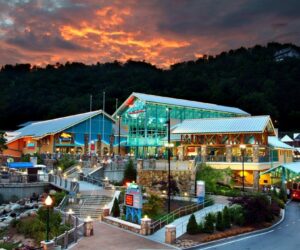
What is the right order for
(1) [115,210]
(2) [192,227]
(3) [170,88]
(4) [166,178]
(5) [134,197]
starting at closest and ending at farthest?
(2) [192,227]
(5) [134,197]
(1) [115,210]
(4) [166,178]
(3) [170,88]

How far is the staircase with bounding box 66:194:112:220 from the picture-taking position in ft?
98.7

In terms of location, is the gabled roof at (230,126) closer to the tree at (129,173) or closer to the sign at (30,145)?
the tree at (129,173)

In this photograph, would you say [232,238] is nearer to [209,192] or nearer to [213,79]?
[209,192]

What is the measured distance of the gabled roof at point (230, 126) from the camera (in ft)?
146

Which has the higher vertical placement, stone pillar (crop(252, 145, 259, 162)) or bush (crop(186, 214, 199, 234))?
stone pillar (crop(252, 145, 259, 162))

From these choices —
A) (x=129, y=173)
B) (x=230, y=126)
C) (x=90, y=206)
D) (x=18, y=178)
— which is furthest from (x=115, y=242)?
(x=230, y=126)

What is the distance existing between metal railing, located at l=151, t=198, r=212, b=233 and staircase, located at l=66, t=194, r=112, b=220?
5943 mm

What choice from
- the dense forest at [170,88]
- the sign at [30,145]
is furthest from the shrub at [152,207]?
the dense forest at [170,88]

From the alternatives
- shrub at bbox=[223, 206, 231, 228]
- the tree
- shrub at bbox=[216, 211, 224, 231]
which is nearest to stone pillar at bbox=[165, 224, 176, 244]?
shrub at bbox=[216, 211, 224, 231]

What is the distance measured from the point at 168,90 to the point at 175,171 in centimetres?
7825

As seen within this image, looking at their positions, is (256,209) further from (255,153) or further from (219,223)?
(255,153)

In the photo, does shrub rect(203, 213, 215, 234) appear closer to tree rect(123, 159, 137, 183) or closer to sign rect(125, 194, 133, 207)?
sign rect(125, 194, 133, 207)

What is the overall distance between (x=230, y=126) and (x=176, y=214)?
21.3 meters

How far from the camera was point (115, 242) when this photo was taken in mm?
22078
